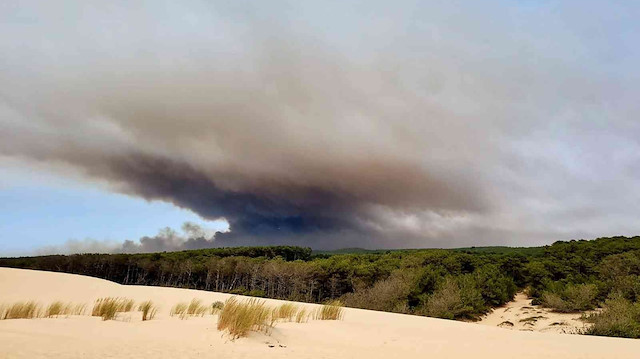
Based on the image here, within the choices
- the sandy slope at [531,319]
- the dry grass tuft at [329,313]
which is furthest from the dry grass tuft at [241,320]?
the sandy slope at [531,319]

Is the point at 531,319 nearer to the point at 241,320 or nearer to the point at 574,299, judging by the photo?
the point at 574,299

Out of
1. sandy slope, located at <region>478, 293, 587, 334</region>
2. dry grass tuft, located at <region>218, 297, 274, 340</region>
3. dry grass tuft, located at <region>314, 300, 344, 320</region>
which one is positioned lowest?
sandy slope, located at <region>478, 293, 587, 334</region>

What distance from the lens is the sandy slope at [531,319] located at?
1213 inches

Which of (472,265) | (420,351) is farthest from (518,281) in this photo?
(420,351)

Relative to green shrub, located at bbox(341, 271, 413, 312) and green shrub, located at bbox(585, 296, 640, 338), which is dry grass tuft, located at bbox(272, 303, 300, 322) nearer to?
green shrub, located at bbox(585, 296, 640, 338)

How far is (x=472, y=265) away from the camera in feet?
186

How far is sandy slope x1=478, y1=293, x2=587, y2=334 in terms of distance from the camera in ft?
101

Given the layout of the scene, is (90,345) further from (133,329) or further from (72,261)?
(72,261)

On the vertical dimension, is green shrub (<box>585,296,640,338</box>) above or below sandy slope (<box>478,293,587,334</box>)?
above

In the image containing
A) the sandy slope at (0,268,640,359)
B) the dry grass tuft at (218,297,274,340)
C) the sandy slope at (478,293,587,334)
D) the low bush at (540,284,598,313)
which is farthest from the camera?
the low bush at (540,284,598,313)

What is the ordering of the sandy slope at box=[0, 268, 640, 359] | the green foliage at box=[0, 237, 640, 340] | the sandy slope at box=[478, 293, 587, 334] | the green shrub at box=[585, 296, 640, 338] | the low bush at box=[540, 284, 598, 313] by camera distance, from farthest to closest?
the green foliage at box=[0, 237, 640, 340] < the low bush at box=[540, 284, 598, 313] < the sandy slope at box=[478, 293, 587, 334] < the green shrub at box=[585, 296, 640, 338] < the sandy slope at box=[0, 268, 640, 359]

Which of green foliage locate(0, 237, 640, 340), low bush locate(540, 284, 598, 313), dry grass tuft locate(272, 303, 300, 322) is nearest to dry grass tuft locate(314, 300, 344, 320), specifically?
dry grass tuft locate(272, 303, 300, 322)

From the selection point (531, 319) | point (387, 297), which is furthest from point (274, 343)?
point (387, 297)

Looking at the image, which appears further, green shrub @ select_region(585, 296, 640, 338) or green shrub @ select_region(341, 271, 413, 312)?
green shrub @ select_region(341, 271, 413, 312)
